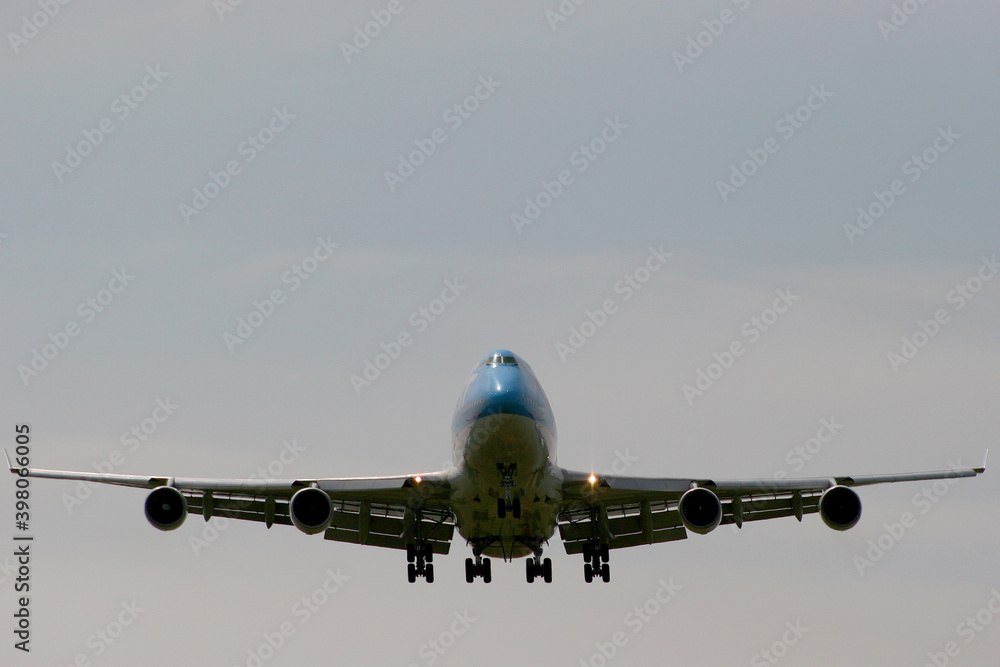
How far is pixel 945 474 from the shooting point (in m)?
44.4

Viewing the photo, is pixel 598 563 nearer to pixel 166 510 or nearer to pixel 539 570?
pixel 539 570

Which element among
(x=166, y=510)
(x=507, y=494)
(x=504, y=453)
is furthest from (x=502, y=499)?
(x=166, y=510)

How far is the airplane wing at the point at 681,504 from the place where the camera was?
142 feet

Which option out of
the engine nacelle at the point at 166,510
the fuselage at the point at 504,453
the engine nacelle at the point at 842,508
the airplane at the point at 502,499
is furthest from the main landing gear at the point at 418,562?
the engine nacelle at the point at 842,508

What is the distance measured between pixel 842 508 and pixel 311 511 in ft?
48.7

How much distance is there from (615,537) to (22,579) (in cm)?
1879

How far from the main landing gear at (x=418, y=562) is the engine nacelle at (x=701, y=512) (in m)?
8.60

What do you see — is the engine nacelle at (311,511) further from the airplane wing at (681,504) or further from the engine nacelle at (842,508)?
the engine nacelle at (842,508)

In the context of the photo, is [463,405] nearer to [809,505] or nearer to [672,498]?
[672,498]

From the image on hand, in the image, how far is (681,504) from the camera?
43.1m

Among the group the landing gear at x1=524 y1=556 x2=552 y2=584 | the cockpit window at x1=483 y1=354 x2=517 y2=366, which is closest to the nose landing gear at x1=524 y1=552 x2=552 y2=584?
the landing gear at x1=524 y1=556 x2=552 y2=584

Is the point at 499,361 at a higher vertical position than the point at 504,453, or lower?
higher

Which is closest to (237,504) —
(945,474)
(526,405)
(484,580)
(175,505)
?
(175,505)

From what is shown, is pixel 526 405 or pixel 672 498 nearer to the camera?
pixel 526 405
